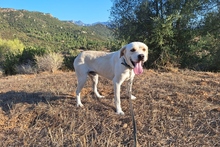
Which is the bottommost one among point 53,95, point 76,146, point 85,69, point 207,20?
point 76,146

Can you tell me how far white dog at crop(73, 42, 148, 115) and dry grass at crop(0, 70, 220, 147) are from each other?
0.37 m

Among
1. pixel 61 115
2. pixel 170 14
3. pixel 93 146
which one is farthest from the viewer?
pixel 170 14

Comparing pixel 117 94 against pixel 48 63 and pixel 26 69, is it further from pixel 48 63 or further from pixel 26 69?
pixel 26 69

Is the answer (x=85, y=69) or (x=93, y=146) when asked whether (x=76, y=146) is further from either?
(x=85, y=69)

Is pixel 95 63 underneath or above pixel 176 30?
underneath

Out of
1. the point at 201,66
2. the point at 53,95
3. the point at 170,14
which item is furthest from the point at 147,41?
the point at 53,95

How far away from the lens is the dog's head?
3301 mm

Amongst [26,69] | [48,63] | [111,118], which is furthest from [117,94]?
[26,69]

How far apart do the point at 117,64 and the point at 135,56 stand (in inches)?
23.8

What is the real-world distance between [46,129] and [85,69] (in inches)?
55.1

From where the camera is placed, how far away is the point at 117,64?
12.6 feet

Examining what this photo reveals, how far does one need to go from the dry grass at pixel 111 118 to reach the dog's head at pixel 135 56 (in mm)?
902

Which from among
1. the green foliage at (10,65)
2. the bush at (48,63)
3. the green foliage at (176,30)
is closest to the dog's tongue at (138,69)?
the green foliage at (176,30)

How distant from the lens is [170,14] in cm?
975
